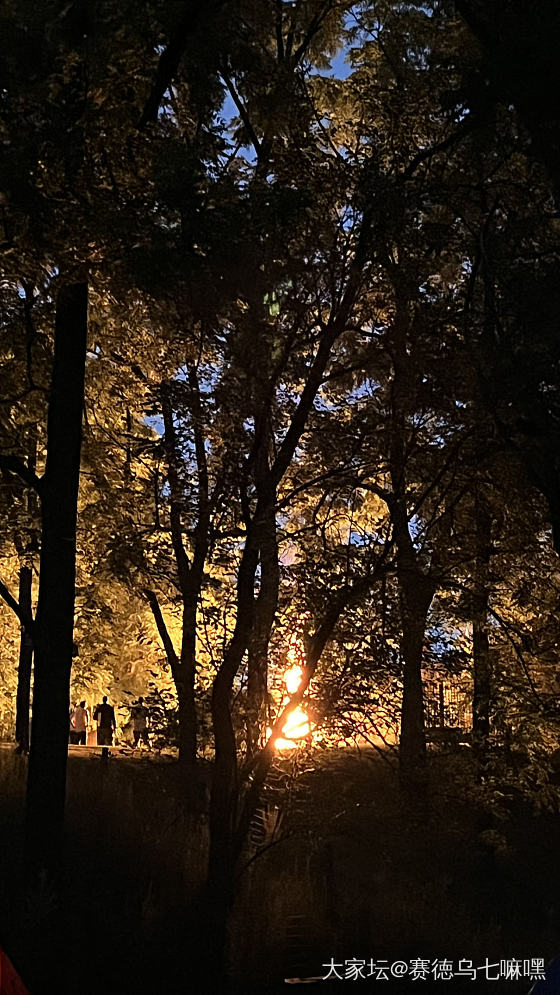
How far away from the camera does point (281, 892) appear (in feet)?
35.3

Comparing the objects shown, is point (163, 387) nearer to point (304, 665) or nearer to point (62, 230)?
point (62, 230)

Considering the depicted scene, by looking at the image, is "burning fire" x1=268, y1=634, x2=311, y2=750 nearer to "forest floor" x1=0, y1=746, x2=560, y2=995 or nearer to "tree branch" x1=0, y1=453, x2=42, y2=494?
"forest floor" x1=0, y1=746, x2=560, y2=995

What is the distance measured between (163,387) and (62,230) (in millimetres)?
2007

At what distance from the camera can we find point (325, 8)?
14812 mm

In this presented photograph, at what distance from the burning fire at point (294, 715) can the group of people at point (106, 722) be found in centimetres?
155

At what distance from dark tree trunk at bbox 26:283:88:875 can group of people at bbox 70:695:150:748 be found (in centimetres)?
87

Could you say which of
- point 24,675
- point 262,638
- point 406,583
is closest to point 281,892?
point 262,638

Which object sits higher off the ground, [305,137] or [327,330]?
[305,137]

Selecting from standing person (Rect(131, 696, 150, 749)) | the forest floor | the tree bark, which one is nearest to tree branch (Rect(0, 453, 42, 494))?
standing person (Rect(131, 696, 150, 749))

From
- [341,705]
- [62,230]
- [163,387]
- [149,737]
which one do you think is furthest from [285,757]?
[62,230]

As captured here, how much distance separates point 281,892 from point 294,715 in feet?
7.71

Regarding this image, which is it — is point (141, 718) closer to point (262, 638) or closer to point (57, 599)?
point (57, 599)

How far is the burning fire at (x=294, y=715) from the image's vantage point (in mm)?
9859

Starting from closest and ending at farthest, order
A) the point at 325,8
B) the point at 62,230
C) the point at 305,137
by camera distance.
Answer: the point at 62,230, the point at 305,137, the point at 325,8
